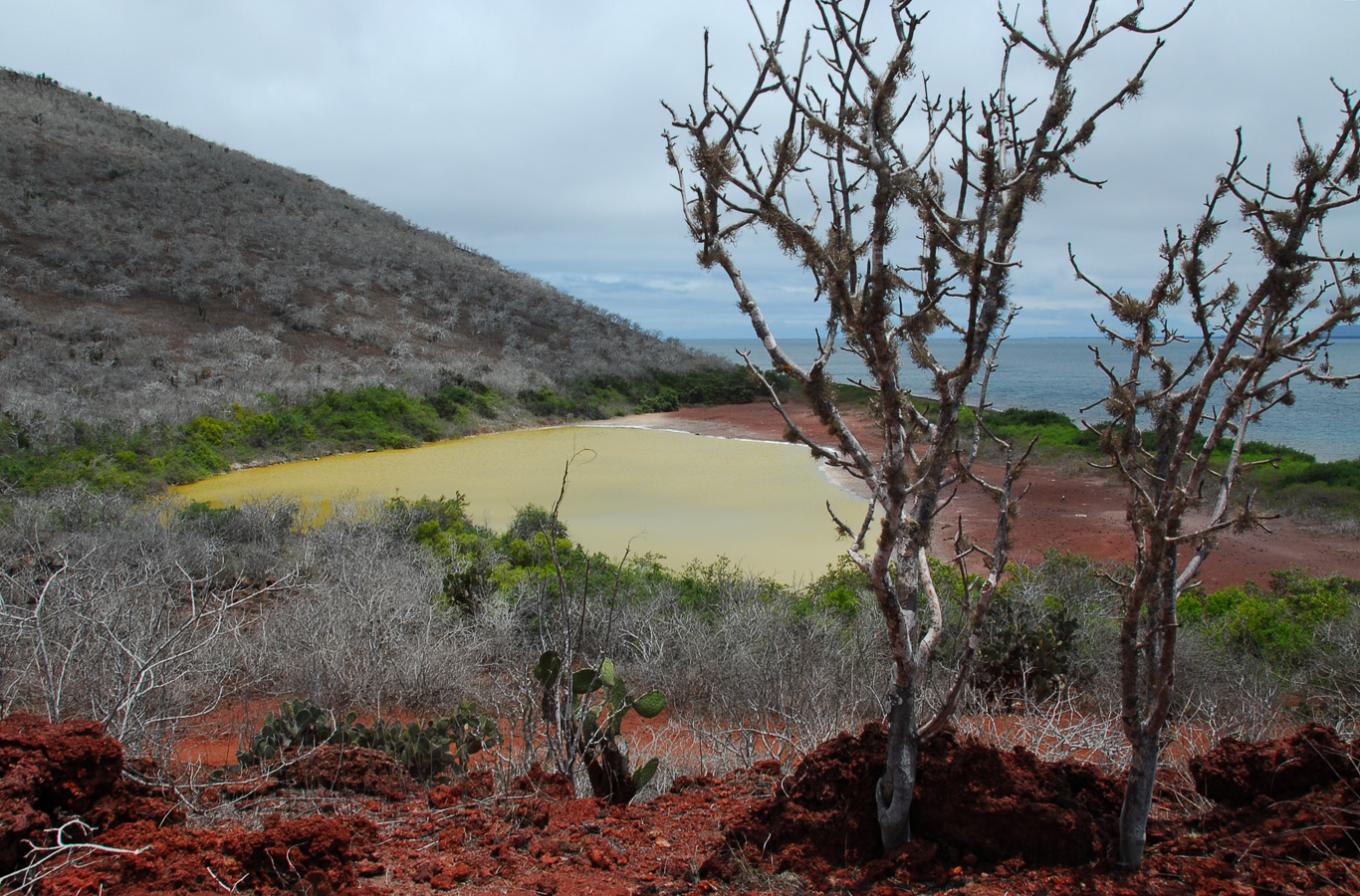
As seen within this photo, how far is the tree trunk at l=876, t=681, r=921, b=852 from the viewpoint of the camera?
267 centimetres

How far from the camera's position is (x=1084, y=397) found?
176 feet

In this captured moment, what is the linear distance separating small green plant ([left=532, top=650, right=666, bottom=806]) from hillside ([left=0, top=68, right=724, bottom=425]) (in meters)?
16.1

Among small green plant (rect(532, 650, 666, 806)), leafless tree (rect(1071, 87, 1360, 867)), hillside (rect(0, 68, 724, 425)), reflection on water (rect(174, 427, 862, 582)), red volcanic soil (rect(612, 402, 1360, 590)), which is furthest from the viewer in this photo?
hillside (rect(0, 68, 724, 425))

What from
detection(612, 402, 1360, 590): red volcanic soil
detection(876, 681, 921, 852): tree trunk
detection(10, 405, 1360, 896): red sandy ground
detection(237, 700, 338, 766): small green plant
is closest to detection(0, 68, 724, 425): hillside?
detection(237, 700, 338, 766): small green plant

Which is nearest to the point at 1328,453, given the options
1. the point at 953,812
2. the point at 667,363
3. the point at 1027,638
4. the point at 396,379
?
the point at 667,363

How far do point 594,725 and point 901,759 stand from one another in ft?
5.87

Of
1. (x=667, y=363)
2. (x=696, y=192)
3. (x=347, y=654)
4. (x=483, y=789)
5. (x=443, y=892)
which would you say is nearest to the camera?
(x=443, y=892)

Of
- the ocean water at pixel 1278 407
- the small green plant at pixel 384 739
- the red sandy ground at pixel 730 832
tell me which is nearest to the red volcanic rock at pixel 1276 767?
the red sandy ground at pixel 730 832

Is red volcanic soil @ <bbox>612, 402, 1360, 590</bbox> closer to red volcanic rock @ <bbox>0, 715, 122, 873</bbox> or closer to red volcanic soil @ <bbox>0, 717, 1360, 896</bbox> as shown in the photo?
red volcanic soil @ <bbox>0, 717, 1360, 896</bbox>

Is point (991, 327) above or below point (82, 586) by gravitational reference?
above

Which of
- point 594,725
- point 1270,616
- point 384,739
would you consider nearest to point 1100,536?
point 1270,616

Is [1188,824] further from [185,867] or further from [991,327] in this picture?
[185,867]

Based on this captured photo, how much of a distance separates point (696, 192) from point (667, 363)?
31.7 metres

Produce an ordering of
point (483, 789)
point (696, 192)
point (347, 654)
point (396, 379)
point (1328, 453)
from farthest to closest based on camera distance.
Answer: point (1328, 453) → point (396, 379) → point (347, 654) → point (483, 789) → point (696, 192)
